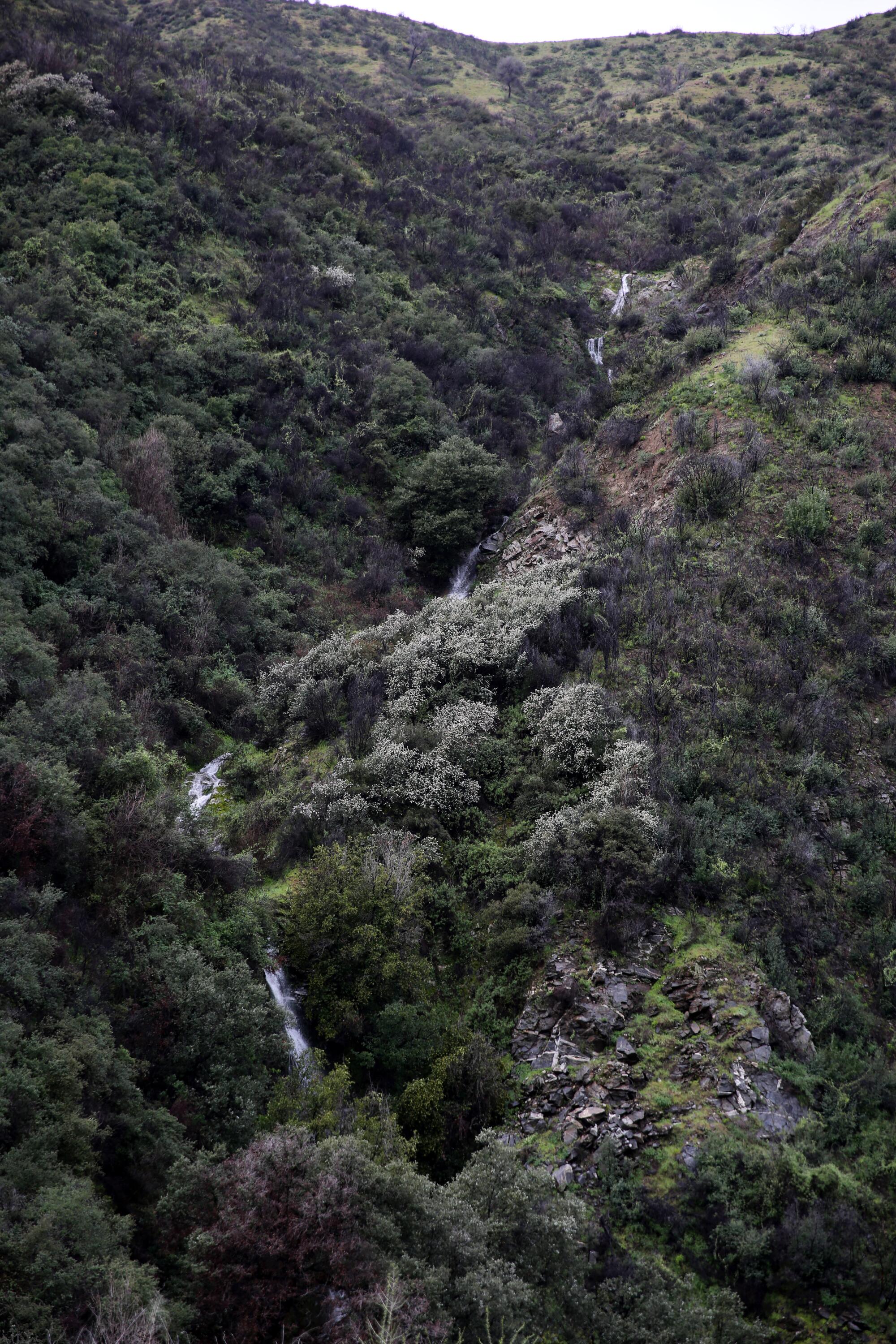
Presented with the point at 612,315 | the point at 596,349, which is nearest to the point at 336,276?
the point at 596,349

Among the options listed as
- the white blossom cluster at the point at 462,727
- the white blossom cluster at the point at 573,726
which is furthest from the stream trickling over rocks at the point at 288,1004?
the white blossom cluster at the point at 573,726

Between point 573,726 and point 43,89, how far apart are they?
2969cm

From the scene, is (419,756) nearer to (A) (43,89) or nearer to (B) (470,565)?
(B) (470,565)

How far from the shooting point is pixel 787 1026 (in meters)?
11.1

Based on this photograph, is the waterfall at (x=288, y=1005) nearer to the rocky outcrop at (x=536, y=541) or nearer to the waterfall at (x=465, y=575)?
the rocky outcrop at (x=536, y=541)

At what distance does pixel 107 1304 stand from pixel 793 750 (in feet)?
41.1

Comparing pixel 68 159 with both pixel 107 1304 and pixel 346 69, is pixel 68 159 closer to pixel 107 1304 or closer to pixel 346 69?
pixel 107 1304

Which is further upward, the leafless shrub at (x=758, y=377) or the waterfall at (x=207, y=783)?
the leafless shrub at (x=758, y=377)

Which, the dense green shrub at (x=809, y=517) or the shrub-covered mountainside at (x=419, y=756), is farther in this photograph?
the dense green shrub at (x=809, y=517)

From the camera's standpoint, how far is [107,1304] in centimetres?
696

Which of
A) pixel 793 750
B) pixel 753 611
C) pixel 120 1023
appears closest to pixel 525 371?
pixel 753 611

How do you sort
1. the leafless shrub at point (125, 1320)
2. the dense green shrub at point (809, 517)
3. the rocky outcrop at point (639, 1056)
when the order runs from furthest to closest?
the dense green shrub at point (809, 517) < the rocky outcrop at point (639, 1056) < the leafless shrub at point (125, 1320)

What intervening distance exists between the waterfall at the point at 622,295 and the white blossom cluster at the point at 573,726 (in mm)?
27356

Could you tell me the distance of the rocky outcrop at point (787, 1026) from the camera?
11.0m
